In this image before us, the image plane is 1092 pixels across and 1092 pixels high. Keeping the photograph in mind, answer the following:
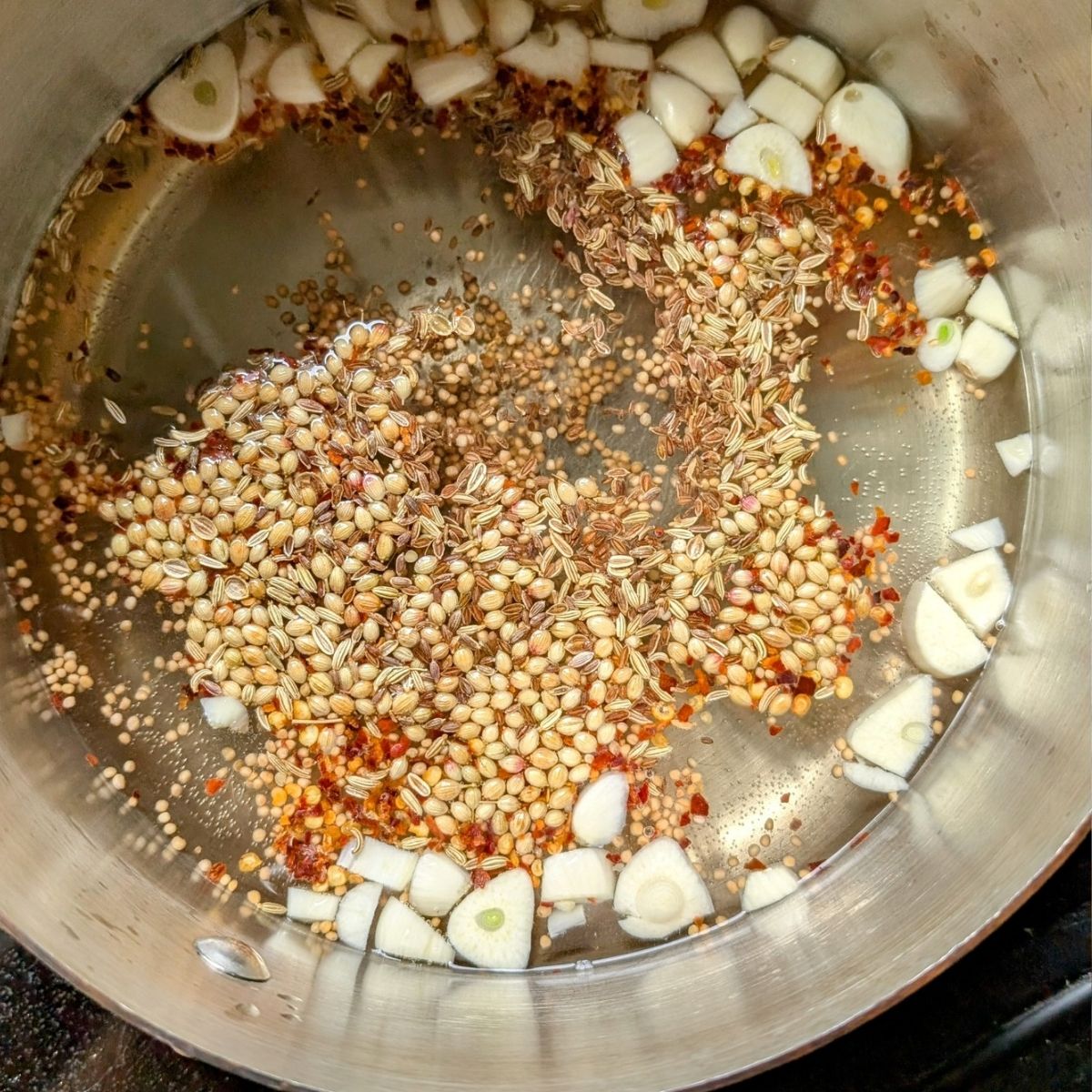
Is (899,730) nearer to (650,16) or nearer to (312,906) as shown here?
(312,906)

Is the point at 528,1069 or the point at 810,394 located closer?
the point at 528,1069

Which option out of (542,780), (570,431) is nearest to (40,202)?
(570,431)

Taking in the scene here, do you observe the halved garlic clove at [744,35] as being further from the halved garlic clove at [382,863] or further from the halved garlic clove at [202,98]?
the halved garlic clove at [382,863]

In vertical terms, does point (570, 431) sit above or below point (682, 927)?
above

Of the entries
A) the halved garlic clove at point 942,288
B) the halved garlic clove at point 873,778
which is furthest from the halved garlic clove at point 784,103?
the halved garlic clove at point 873,778

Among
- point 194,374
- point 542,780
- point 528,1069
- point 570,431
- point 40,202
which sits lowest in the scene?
point 528,1069

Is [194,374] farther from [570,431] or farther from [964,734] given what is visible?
[964,734]

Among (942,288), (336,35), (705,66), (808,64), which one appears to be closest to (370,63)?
(336,35)
